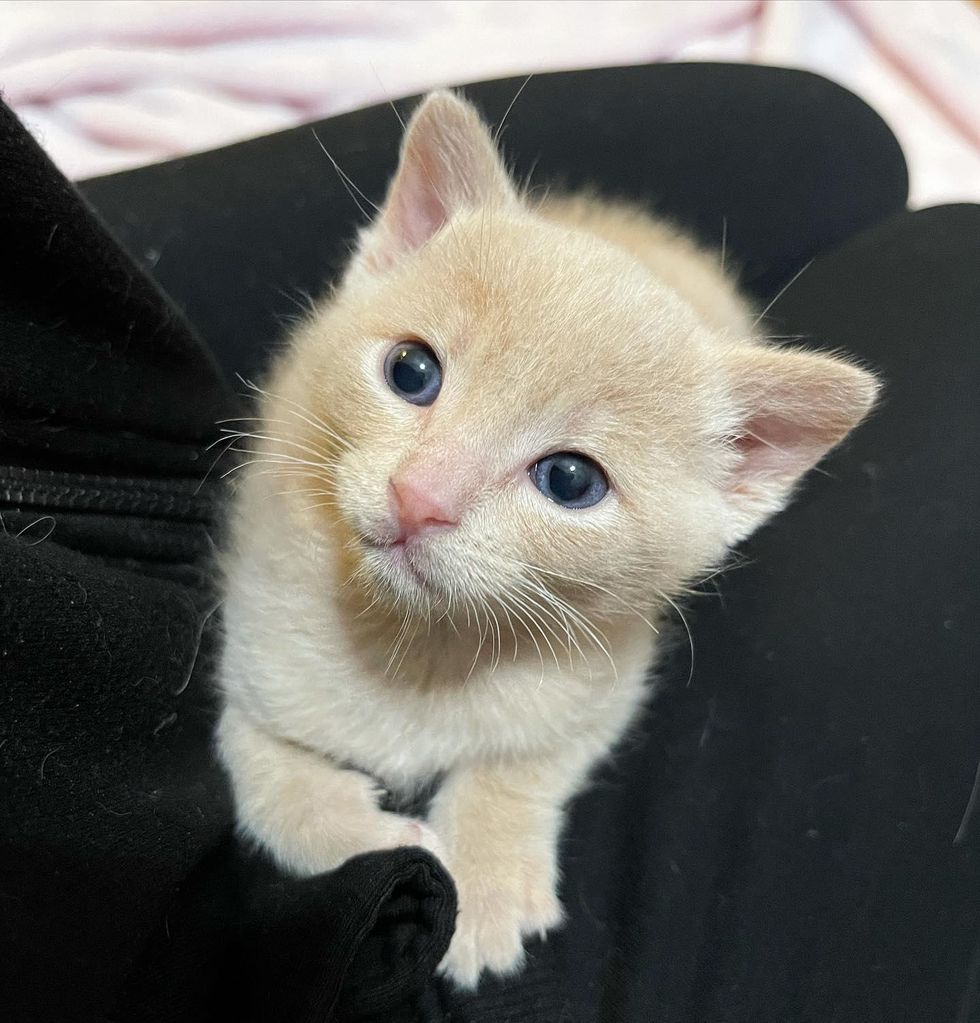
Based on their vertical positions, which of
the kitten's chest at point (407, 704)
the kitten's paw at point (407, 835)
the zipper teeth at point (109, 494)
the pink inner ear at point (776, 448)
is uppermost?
the pink inner ear at point (776, 448)

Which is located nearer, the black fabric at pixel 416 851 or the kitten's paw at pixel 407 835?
the black fabric at pixel 416 851

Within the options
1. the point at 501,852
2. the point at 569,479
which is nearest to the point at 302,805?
the point at 501,852

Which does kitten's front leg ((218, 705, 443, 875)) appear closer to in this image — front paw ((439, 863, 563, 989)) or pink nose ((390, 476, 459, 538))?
front paw ((439, 863, 563, 989))

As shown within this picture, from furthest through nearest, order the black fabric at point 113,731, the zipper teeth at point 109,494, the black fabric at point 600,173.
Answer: the black fabric at point 600,173 → the zipper teeth at point 109,494 → the black fabric at point 113,731

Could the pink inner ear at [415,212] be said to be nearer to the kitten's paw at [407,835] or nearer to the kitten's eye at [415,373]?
the kitten's eye at [415,373]

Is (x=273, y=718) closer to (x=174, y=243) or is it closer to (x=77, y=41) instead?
(x=174, y=243)

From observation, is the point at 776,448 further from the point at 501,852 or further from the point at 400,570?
the point at 501,852

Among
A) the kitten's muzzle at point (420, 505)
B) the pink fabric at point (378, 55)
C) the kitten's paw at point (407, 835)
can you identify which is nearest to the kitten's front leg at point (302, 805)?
the kitten's paw at point (407, 835)

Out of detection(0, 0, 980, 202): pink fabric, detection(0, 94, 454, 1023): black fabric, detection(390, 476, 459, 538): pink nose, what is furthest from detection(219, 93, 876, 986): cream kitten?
detection(0, 0, 980, 202): pink fabric
